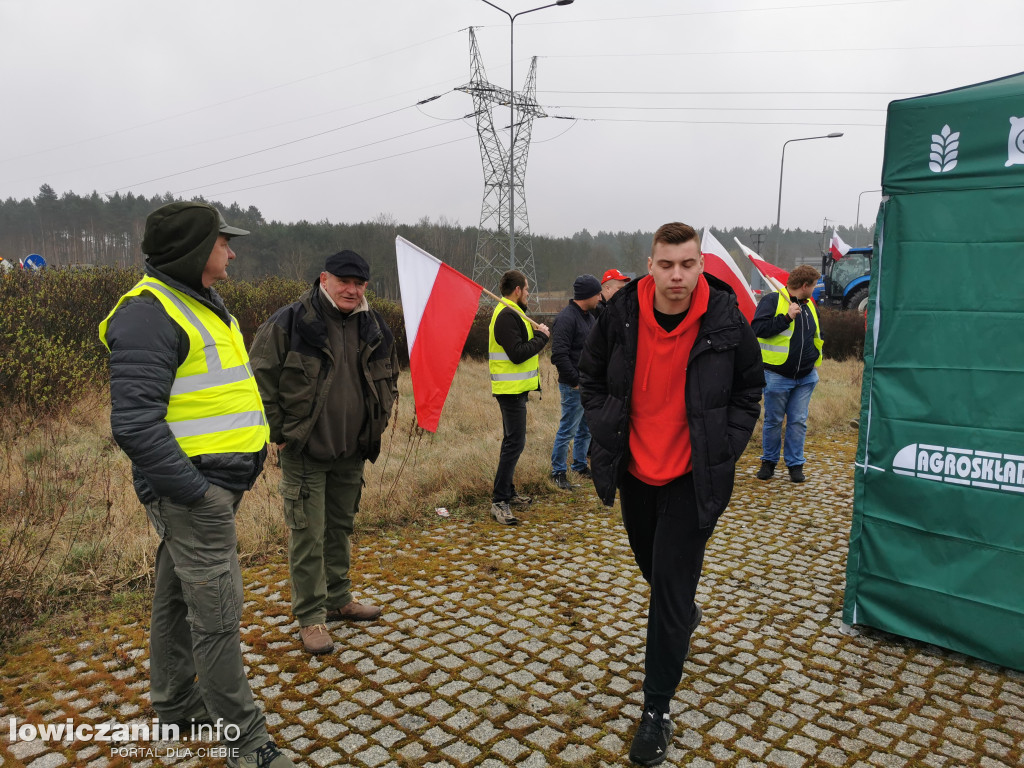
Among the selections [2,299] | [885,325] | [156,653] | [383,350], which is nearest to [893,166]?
[885,325]

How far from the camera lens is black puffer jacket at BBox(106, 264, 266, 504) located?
7.62ft

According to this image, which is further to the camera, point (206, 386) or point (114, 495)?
point (114, 495)

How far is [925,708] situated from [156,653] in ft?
10.9

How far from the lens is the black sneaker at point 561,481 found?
6.62 m

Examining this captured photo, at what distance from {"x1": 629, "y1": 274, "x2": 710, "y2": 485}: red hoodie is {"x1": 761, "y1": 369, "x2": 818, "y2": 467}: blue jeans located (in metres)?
4.26

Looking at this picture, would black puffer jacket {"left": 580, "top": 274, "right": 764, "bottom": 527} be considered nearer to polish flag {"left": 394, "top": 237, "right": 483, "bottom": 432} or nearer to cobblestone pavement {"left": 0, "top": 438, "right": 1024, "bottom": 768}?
cobblestone pavement {"left": 0, "top": 438, "right": 1024, "bottom": 768}

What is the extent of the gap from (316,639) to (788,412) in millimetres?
5051

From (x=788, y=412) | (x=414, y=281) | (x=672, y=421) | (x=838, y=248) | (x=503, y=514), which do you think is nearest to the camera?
(x=672, y=421)

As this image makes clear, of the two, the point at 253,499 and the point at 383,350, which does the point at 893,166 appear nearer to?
the point at 383,350

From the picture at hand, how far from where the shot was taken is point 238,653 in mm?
2656

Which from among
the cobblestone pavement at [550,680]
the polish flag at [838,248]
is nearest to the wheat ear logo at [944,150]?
the cobblestone pavement at [550,680]

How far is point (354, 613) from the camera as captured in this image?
3.89 metres

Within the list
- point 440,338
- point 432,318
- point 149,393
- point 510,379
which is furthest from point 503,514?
point 149,393

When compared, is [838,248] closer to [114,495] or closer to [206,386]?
[114,495]
